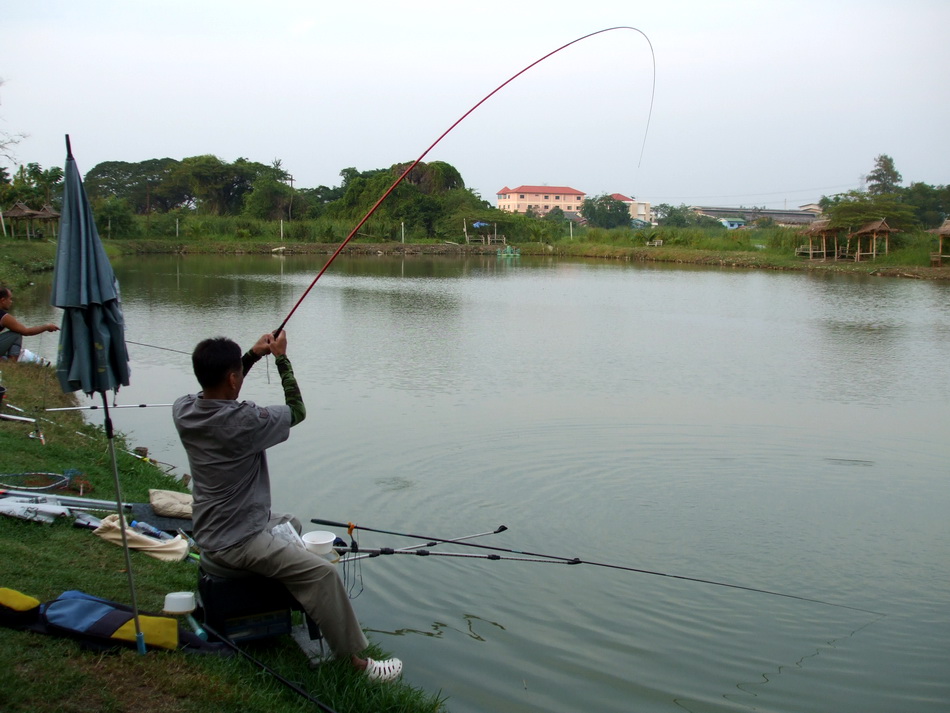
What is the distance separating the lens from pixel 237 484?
10.4 feet

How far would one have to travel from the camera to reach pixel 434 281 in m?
31.6

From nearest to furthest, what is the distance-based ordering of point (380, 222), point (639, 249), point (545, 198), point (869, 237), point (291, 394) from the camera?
point (291, 394) < point (869, 237) < point (639, 249) < point (380, 222) < point (545, 198)

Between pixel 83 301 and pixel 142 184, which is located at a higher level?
pixel 142 184

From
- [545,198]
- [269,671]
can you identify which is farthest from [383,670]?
→ [545,198]

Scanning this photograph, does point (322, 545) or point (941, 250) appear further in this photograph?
point (941, 250)

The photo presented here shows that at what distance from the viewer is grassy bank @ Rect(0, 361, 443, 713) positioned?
2799 millimetres

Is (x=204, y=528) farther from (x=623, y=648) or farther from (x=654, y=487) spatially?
(x=654, y=487)

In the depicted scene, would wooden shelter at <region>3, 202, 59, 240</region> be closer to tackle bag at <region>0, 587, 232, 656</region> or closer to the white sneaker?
tackle bag at <region>0, 587, 232, 656</region>

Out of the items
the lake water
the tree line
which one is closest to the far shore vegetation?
the tree line

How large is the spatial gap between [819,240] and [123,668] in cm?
4589

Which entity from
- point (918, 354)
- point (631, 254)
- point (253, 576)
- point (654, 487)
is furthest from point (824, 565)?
point (631, 254)

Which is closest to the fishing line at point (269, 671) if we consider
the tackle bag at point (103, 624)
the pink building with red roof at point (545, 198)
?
Result: the tackle bag at point (103, 624)

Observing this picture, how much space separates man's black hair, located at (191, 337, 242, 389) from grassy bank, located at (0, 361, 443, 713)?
1.05 m

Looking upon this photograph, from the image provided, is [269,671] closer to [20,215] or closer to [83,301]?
[83,301]
